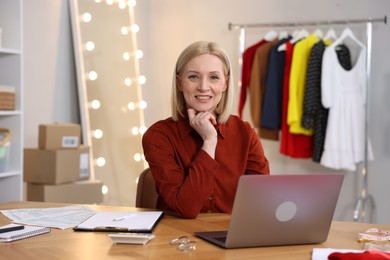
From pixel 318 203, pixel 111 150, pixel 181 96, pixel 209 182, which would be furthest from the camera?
pixel 111 150

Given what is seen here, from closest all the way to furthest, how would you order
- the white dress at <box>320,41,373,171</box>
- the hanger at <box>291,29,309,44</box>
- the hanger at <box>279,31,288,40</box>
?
the white dress at <box>320,41,373,171</box>
the hanger at <box>291,29,309,44</box>
the hanger at <box>279,31,288,40</box>

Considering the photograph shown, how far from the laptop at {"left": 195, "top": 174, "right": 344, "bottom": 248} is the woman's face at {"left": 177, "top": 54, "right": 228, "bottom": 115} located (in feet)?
2.07

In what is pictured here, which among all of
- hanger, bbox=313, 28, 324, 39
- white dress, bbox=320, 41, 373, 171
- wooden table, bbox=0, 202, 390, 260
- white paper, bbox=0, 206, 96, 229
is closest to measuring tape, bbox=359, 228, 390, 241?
wooden table, bbox=0, 202, 390, 260

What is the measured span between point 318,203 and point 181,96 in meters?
0.79

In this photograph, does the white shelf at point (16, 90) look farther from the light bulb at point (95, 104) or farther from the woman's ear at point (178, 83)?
the woman's ear at point (178, 83)

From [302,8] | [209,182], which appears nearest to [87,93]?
[302,8]

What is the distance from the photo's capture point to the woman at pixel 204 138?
6.16ft

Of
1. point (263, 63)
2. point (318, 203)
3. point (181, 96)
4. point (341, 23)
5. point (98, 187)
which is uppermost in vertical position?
point (341, 23)

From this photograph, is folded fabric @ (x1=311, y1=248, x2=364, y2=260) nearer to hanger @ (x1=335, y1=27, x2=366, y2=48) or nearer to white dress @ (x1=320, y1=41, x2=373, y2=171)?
white dress @ (x1=320, y1=41, x2=373, y2=171)

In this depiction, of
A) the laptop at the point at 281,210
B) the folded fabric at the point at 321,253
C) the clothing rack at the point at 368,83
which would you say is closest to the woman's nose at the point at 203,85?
the laptop at the point at 281,210

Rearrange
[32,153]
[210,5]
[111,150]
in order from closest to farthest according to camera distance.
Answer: [32,153], [111,150], [210,5]

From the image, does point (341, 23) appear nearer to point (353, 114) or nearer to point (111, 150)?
point (353, 114)

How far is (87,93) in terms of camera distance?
4176mm

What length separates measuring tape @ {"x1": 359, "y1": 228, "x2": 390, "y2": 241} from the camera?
59.6 inches
